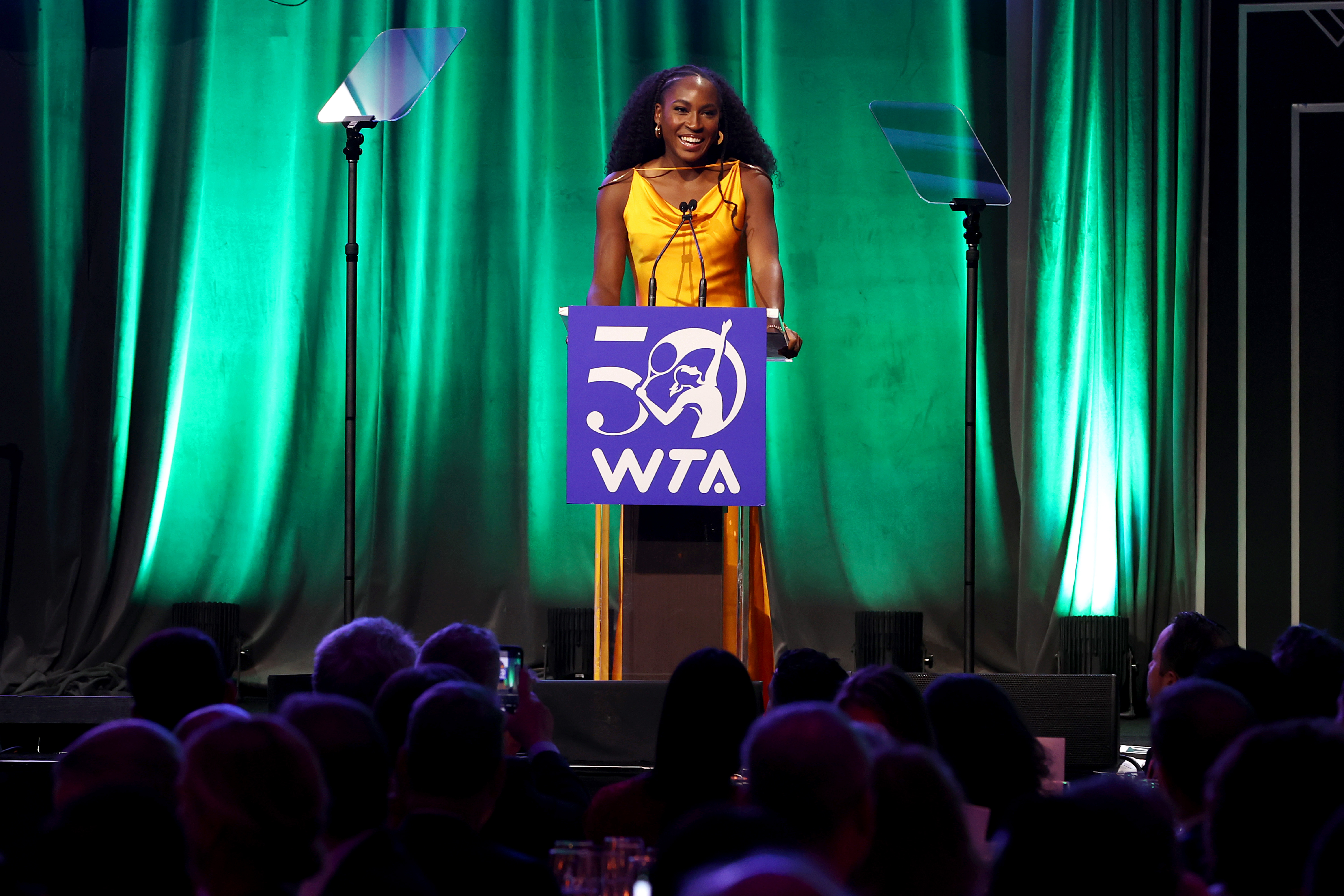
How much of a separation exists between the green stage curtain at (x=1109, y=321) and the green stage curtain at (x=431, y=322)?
0.80 ft

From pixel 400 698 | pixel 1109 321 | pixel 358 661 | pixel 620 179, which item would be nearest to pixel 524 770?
pixel 400 698

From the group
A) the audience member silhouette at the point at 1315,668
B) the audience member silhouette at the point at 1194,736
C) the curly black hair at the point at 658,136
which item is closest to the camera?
the audience member silhouette at the point at 1194,736

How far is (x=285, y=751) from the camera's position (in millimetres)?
1552

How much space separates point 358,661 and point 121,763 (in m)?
0.85

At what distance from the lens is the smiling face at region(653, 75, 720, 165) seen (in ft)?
13.8

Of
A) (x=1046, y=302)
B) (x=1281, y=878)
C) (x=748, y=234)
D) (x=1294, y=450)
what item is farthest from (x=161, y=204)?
(x=1281, y=878)

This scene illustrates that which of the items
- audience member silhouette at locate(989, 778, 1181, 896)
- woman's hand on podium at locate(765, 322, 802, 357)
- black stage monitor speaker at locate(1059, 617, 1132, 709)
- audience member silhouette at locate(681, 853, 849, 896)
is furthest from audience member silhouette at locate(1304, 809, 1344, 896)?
black stage monitor speaker at locate(1059, 617, 1132, 709)

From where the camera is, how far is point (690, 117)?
13.8 ft

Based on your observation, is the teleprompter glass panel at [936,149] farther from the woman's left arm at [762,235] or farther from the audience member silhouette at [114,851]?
the audience member silhouette at [114,851]

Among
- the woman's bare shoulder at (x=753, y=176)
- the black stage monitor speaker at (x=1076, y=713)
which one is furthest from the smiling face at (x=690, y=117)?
the black stage monitor speaker at (x=1076, y=713)

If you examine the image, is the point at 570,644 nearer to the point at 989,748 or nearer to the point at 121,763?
the point at 989,748

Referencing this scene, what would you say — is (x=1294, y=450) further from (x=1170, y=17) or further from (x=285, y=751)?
(x=285, y=751)

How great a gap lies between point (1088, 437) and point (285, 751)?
4.90 m

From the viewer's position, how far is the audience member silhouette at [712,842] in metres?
1.27
